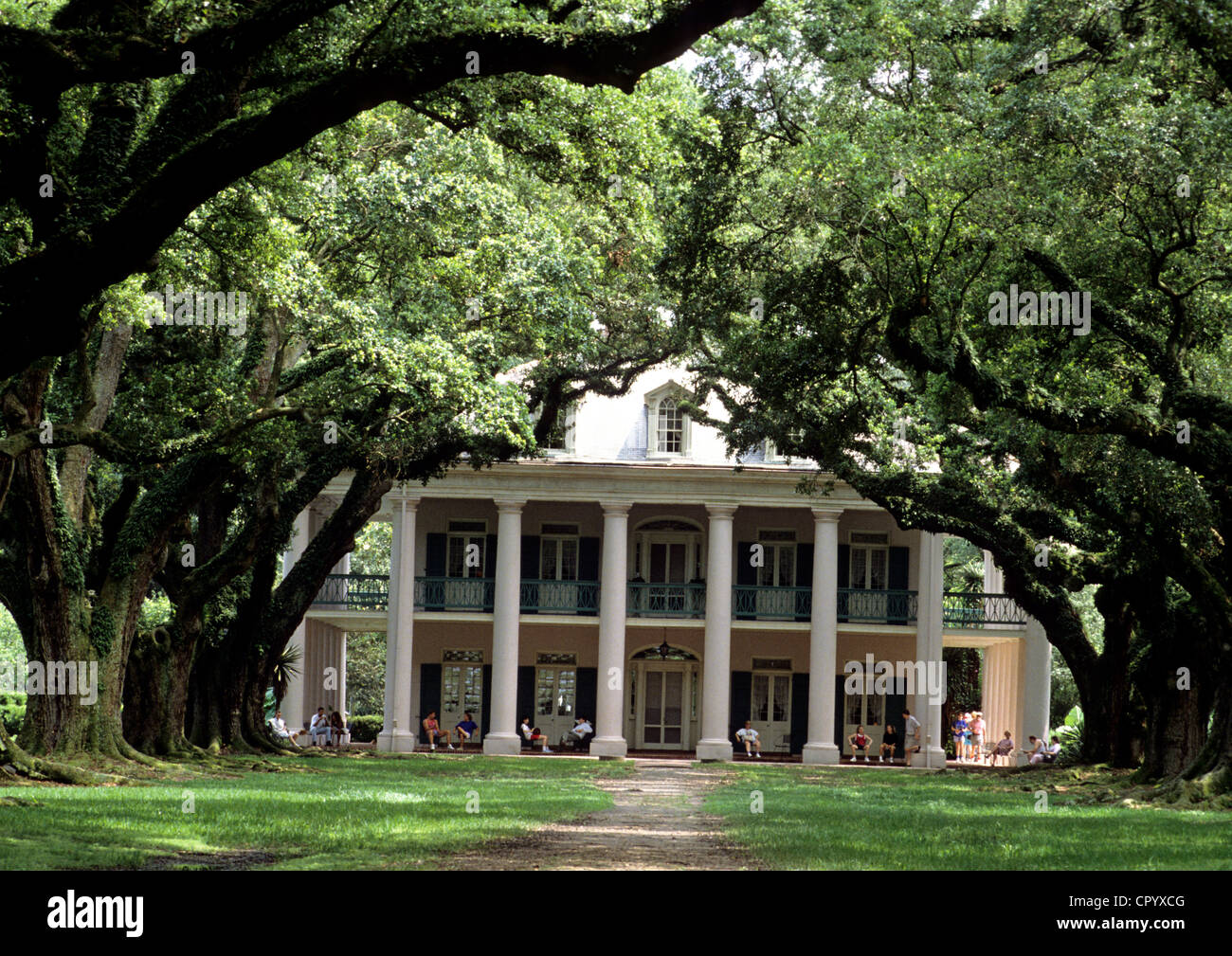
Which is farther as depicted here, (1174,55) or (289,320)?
(289,320)

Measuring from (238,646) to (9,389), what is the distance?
35.8 feet

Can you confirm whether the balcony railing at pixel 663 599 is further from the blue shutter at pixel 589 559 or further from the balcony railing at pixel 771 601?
the blue shutter at pixel 589 559

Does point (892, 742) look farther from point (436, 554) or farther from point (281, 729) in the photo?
point (281, 729)

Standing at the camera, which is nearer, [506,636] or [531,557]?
[506,636]

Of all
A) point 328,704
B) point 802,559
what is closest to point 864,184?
point 802,559

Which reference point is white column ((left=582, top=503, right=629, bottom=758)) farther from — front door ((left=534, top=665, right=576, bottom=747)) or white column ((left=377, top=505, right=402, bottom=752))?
white column ((left=377, top=505, right=402, bottom=752))

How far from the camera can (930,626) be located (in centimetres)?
3566

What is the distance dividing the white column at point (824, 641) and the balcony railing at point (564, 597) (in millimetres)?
5705

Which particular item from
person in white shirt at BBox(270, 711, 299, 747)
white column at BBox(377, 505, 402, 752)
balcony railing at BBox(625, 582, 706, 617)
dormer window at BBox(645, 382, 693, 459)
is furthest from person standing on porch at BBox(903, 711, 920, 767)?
person in white shirt at BBox(270, 711, 299, 747)

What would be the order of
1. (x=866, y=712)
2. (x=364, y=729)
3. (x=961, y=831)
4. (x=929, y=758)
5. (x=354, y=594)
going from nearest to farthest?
(x=961, y=831)
(x=929, y=758)
(x=866, y=712)
(x=354, y=594)
(x=364, y=729)

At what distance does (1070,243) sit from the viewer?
15766 millimetres

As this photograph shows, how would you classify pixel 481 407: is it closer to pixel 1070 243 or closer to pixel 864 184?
pixel 864 184

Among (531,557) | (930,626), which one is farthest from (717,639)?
(531,557)

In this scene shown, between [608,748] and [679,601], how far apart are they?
496 centimetres
